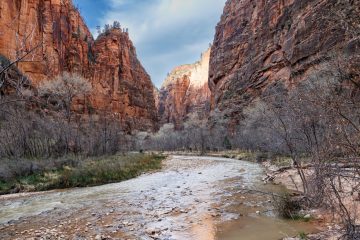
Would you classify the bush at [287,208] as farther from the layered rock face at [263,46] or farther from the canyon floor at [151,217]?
the layered rock face at [263,46]

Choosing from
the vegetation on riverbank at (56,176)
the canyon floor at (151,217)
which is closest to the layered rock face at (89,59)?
the vegetation on riverbank at (56,176)

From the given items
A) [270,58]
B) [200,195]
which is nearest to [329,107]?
[200,195]

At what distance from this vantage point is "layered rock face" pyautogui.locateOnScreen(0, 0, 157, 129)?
74.9 metres

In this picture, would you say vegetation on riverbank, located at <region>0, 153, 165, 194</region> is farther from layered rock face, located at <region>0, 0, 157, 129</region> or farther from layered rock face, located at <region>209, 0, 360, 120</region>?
layered rock face, located at <region>0, 0, 157, 129</region>

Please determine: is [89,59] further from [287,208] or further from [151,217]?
[287,208]

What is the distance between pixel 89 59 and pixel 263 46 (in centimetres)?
6519

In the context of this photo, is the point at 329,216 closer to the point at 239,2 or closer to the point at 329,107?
the point at 329,107

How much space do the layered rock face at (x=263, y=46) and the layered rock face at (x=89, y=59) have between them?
3880 cm

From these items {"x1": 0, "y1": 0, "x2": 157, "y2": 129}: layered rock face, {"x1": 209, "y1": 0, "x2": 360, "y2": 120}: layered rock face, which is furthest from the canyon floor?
{"x1": 0, "y1": 0, "x2": 157, "y2": 129}: layered rock face

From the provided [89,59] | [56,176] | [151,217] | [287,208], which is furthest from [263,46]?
[151,217]

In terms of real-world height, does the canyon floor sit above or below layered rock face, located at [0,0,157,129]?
below

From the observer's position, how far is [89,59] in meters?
108

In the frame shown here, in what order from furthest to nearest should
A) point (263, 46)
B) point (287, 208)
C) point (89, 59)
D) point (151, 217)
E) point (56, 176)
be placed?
point (89, 59) → point (263, 46) → point (56, 176) → point (151, 217) → point (287, 208)

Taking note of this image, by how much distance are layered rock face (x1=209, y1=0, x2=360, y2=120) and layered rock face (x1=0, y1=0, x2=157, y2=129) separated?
38.8 metres
